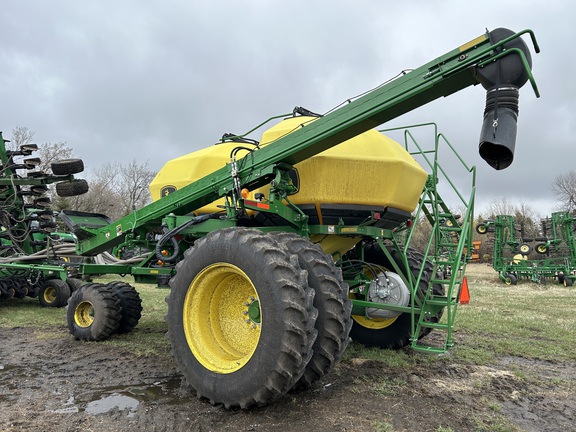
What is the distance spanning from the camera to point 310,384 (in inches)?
147

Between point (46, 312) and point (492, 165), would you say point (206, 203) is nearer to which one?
point (492, 165)

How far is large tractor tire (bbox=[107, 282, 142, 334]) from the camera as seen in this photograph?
252 inches

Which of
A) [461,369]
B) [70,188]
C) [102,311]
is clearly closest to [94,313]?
[102,311]

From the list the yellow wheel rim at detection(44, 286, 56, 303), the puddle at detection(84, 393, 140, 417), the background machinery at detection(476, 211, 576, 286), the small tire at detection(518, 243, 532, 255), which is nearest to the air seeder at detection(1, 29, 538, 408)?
the puddle at detection(84, 393, 140, 417)

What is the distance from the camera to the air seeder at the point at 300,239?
332 cm

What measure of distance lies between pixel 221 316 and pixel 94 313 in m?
2.80

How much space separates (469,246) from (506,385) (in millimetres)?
1419

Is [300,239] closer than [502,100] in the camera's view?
No

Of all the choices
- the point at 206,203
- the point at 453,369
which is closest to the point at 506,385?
the point at 453,369

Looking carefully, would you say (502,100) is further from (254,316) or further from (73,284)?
(73,284)

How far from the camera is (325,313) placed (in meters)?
3.65

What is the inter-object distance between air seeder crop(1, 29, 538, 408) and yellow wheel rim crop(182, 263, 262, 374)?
12 millimetres

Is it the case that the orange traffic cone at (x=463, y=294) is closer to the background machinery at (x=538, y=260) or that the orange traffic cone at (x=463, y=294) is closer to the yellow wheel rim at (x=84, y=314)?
the yellow wheel rim at (x=84, y=314)

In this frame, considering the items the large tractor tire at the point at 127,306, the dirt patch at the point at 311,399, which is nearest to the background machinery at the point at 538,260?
the dirt patch at the point at 311,399
